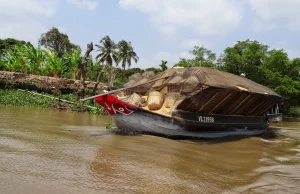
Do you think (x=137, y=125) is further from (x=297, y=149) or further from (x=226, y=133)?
(x=297, y=149)

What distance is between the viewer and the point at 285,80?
28.0 m

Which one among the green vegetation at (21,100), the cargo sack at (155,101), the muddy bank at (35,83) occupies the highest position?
the muddy bank at (35,83)

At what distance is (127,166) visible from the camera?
5.51 meters

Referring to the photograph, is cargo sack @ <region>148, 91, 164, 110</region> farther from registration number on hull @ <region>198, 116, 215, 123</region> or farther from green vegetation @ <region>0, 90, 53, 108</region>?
green vegetation @ <region>0, 90, 53, 108</region>

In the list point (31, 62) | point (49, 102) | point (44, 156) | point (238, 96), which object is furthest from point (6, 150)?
point (31, 62)

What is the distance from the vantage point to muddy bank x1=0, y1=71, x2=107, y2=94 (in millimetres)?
21688

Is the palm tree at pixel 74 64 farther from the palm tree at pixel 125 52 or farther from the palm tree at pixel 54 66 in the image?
the palm tree at pixel 125 52

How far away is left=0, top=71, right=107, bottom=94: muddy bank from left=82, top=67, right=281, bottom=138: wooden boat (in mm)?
12196

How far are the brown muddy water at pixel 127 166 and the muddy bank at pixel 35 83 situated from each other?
14.3 m

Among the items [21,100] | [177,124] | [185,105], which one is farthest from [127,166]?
[21,100]

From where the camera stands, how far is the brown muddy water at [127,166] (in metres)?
4.25

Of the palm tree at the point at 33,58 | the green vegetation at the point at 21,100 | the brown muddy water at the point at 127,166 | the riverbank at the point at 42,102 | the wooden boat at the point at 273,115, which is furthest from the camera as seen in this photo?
the palm tree at the point at 33,58

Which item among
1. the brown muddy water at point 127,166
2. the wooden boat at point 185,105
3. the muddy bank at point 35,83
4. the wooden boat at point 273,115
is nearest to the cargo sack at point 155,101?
the wooden boat at point 185,105

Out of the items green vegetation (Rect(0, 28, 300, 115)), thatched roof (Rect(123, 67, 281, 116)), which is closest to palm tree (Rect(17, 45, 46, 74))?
green vegetation (Rect(0, 28, 300, 115))
